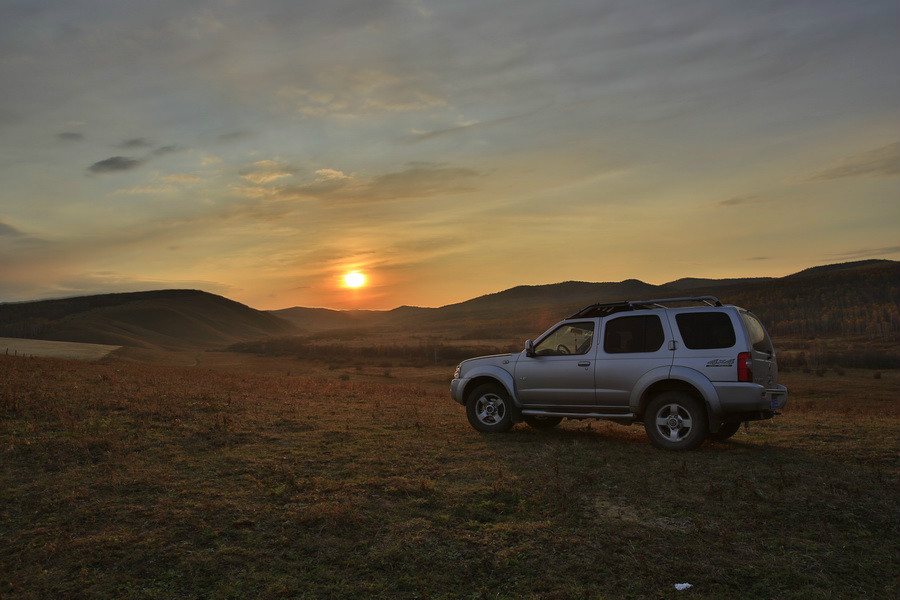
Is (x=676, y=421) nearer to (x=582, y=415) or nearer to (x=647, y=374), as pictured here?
(x=647, y=374)

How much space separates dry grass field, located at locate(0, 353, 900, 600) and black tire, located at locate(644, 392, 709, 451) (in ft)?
1.14

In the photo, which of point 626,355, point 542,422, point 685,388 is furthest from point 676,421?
point 542,422

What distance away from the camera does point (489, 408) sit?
11.0 metres

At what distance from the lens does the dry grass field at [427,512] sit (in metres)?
A: 5.05

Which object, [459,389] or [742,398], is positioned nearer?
[742,398]

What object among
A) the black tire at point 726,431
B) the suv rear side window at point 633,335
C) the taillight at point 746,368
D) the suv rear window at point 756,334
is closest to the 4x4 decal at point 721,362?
the taillight at point 746,368

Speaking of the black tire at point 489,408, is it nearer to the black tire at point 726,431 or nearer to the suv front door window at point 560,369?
the suv front door window at point 560,369

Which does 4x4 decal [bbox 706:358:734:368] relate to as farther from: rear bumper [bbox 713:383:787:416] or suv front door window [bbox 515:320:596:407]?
suv front door window [bbox 515:320:596:407]

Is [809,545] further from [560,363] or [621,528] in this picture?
[560,363]

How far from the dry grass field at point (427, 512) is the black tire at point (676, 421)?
0.35m

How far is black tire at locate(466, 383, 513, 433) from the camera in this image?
10828mm

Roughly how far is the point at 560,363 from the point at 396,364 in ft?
143

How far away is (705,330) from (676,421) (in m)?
1.44

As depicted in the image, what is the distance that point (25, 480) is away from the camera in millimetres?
7555
